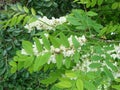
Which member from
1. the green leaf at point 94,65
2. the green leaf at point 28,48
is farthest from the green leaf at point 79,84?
the green leaf at point 28,48

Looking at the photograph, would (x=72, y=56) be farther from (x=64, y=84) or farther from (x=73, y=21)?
(x=73, y=21)

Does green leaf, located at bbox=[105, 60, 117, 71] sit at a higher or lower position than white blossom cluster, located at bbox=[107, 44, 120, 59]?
lower

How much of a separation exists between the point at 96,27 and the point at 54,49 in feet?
1.76

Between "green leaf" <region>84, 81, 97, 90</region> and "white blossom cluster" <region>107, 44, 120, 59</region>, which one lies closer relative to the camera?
"green leaf" <region>84, 81, 97, 90</region>

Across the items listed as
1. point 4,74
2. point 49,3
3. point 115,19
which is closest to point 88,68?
point 115,19

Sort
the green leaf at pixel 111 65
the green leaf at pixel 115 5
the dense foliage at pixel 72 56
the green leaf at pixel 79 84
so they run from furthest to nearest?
the green leaf at pixel 115 5
the green leaf at pixel 111 65
the dense foliage at pixel 72 56
the green leaf at pixel 79 84

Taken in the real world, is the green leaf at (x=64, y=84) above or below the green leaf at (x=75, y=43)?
below

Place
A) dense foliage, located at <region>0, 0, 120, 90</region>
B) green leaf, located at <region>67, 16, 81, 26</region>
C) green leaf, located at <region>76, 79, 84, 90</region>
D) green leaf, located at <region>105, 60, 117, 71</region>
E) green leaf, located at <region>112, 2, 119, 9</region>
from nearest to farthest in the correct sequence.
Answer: green leaf, located at <region>76, 79, 84, 90</region>, dense foliage, located at <region>0, 0, 120, 90</region>, green leaf, located at <region>105, 60, 117, 71</region>, green leaf, located at <region>67, 16, 81, 26</region>, green leaf, located at <region>112, 2, 119, 9</region>

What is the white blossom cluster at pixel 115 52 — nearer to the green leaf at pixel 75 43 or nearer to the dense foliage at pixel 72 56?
the dense foliage at pixel 72 56

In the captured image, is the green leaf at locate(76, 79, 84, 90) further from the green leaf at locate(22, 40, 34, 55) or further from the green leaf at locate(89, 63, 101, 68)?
the green leaf at locate(22, 40, 34, 55)

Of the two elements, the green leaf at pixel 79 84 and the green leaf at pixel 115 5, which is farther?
the green leaf at pixel 115 5

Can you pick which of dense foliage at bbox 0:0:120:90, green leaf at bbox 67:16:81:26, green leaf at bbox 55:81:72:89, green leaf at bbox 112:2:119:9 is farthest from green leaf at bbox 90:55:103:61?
green leaf at bbox 112:2:119:9

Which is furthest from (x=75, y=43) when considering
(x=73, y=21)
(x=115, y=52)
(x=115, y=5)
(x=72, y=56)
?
(x=115, y=5)

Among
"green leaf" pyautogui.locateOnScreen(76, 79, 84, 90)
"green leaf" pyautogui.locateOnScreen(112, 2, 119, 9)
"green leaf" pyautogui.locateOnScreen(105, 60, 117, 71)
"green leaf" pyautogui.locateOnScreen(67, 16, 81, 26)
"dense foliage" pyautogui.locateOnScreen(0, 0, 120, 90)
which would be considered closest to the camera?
"green leaf" pyautogui.locateOnScreen(76, 79, 84, 90)
